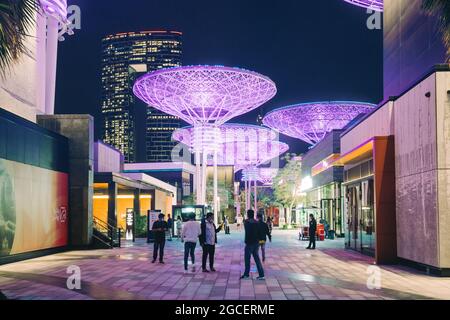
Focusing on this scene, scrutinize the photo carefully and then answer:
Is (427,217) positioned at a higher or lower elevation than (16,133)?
lower

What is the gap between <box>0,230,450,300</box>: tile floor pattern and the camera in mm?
12344

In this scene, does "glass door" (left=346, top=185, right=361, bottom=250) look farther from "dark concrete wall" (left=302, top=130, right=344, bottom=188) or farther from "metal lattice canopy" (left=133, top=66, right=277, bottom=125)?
"dark concrete wall" (left=302, top=130, right=344, bottom=188)

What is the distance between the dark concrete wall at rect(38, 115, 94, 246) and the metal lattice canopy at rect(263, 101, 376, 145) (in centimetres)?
3630

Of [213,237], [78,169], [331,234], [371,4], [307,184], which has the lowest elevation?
[331,234]

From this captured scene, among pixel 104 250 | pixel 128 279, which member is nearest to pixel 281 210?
pixel 104 250

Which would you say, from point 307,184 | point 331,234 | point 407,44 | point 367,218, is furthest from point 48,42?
point 307,184

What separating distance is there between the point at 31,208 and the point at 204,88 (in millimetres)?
23505

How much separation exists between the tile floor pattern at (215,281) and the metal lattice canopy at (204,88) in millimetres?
22603

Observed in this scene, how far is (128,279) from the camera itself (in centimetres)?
1545

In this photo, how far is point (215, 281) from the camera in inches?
592

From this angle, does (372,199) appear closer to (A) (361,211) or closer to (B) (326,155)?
(A) (361,211)

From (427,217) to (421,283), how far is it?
2.79 m

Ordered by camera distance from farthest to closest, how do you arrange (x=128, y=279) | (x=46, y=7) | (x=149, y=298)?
(x=46, y=7)
(x=128, y=279)
(x=149, y=298)

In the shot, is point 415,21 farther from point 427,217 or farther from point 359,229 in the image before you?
point 427,217
